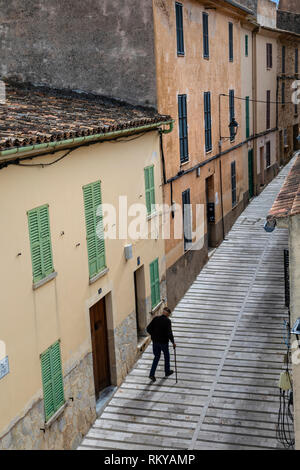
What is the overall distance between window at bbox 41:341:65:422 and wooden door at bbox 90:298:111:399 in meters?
2.11

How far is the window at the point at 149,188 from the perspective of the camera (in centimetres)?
1577

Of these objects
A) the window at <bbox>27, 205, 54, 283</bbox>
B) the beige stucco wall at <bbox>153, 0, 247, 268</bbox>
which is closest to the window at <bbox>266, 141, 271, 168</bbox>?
the beige stucco wall at <bbox>153, 0, 247, 268</bbox>

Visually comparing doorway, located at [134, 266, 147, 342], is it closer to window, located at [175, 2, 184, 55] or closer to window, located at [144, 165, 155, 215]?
window, located at [144, 165, 155, 215]

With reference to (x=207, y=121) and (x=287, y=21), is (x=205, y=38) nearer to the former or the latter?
(x=207, y=121)

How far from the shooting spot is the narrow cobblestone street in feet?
39.5

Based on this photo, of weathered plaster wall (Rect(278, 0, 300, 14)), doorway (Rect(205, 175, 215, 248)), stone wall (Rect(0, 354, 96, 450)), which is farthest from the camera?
weathered plaster wall (Rect(278, 0, 300, 14))

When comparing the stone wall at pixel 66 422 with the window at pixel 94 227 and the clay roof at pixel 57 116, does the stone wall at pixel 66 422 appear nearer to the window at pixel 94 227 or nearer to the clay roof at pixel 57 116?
the window at pixel 94 227

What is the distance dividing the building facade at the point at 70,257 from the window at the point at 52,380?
0.02 metres

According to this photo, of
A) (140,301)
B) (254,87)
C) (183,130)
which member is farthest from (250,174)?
(140,301)

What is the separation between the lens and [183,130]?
18.9 m

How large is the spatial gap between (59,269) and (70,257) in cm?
51

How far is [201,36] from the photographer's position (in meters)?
20.5

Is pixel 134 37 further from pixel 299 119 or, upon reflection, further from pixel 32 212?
pixel 299 119
